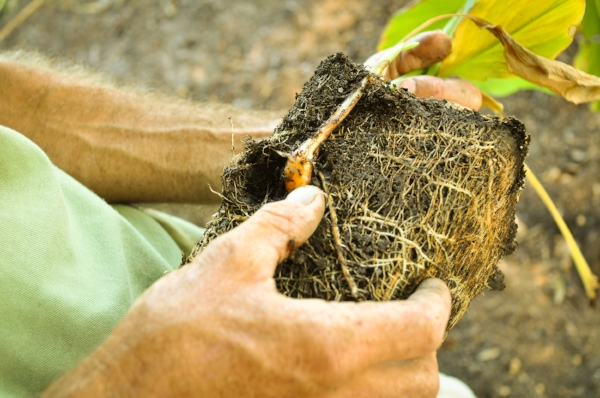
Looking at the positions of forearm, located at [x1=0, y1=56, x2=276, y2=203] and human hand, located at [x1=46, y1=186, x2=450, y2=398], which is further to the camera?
forearm, located at [x1=0, y1=56, x2=276, y2=203]

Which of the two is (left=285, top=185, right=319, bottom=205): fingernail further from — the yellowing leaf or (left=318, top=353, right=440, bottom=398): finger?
the yellowing leaf

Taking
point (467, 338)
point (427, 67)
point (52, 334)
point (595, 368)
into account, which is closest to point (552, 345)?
point (595, 368)

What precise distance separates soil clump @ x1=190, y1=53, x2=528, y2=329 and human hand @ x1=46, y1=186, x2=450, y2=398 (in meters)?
0.08

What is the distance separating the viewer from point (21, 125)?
1101 mm

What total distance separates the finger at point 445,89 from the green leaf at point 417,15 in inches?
12.1

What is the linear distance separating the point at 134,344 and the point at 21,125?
742 mm

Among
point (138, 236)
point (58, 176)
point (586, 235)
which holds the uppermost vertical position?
point (58, 176)

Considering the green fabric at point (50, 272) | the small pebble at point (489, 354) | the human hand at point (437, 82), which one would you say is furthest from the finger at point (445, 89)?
the small pebble at point (489, 354)

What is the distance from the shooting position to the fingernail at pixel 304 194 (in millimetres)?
634

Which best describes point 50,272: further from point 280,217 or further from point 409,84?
point 409,84

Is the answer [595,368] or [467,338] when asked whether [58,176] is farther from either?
[595,368]

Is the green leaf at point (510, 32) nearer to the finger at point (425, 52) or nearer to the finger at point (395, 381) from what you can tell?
the finger at point (425, 52)

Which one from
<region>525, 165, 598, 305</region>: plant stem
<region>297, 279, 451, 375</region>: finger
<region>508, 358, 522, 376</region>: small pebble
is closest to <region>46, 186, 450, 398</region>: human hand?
<region>297, 279, 451, 375</region>: finger

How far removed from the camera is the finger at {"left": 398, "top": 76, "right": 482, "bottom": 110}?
94cm
